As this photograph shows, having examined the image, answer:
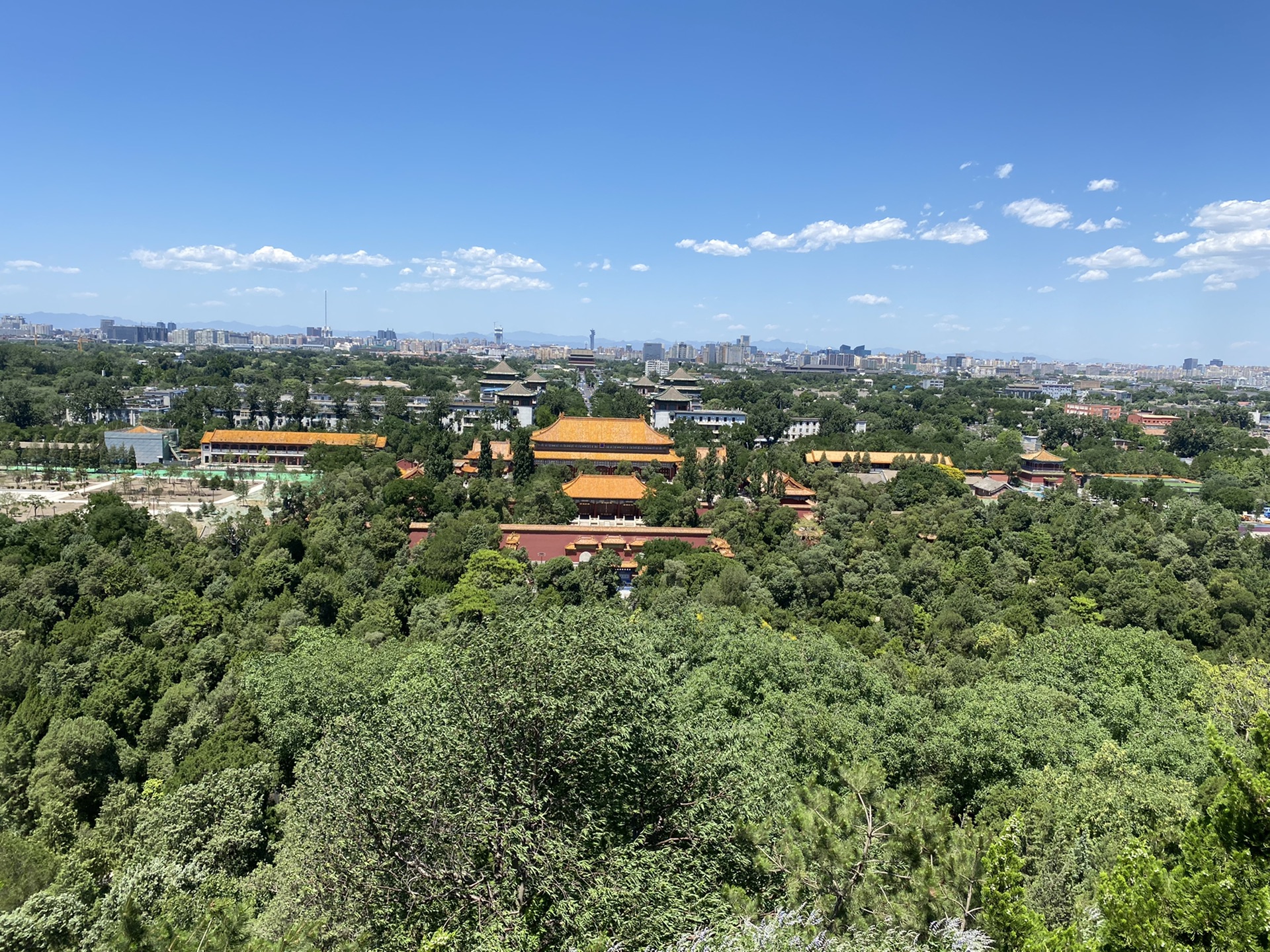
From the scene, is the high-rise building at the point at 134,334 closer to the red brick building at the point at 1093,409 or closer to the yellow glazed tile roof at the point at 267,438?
the yellow glazed tile roof at the point at 267,438

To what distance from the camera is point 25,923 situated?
5602 millimetres

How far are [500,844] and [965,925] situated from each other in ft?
11.1

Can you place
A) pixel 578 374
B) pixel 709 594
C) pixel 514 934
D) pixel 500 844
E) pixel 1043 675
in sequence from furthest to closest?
pixel 578 374 → pixel 709 594 → pixel 1043 675 → pixel 500 844 → pixel 514 934

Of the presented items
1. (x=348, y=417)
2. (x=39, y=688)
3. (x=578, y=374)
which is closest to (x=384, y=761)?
(x=39, y=688)

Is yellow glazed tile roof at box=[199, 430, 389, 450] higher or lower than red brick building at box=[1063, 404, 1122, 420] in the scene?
lower

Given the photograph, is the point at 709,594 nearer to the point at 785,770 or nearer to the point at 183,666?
the point at 785,770

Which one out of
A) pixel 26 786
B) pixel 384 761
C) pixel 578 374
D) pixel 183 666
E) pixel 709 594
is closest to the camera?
pixel 384 761

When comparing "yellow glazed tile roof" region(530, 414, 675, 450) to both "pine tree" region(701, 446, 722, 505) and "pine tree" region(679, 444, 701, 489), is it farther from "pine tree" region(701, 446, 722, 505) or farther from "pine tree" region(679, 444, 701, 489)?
"pine tree" region(701, 446, 722, 505)

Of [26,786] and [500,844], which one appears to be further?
[26,786]

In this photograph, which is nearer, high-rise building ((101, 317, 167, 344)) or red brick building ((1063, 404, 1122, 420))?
red brick building ((1063, 404, 1122, 420))

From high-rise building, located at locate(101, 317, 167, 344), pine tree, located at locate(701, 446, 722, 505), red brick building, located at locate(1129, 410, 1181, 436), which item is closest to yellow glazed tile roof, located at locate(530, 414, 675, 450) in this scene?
pine tree, located at locate(701, 446, 722, 505)

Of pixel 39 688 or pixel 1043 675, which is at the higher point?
Result: pixel 1043 675

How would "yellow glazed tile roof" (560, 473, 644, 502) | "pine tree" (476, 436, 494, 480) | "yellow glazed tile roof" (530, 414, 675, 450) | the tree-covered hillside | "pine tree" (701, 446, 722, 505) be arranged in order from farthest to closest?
1. "yellow glazed tile roof" (530, 414, 675, 450)
2. "pine tree" (476, 436, 494, 480)
3. "pine tree" (701, 446, 722, 505)
4. "yellow glazed tile roof" (560, 473, 644, 502)
5. the tree-covered hillside

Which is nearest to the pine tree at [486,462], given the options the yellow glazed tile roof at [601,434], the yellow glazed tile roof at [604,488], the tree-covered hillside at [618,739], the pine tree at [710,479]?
the yellow glazed tile roof at [604,488]
